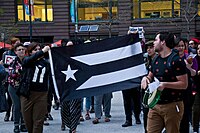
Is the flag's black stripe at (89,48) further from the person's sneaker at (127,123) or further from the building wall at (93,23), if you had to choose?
the building wall at (93,23)

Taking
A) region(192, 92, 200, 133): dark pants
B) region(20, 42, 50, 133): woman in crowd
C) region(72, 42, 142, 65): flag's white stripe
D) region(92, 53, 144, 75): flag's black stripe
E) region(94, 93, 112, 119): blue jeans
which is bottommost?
region(94, 93, 112, 119): blue jeans

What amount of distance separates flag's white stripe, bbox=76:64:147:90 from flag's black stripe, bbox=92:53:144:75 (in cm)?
6

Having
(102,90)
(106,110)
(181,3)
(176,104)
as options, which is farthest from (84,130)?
(181,3)

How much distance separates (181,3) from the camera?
29.0m

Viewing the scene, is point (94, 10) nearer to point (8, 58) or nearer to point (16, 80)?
point (8, 58)

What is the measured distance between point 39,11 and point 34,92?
27747 mm

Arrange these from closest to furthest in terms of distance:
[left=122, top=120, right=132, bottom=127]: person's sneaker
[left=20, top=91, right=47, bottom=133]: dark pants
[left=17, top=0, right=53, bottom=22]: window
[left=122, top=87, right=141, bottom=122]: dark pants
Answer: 1. [left=20, top=91, right=47, bottom=133]: dark pants
2. [left=122, top=120, right=132, bottom=127]: person's sneaker
3. [left=122, top=87, right=141, bottom=122]: dark pants
4. [left=17, top=0, right=53, bottom=22]: window

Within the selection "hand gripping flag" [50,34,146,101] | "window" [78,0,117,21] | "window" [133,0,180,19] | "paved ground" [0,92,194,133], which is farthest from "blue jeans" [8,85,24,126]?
"window" [78,0,117,21]

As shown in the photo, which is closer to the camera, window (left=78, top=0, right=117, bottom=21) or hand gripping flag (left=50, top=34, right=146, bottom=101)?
hand gripping flag (left=50, top=34, right=146, bottom=101)

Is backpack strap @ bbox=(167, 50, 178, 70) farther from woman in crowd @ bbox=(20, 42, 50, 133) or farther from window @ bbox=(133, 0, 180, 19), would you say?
window @ bbox=(133, 0, 180, 19)

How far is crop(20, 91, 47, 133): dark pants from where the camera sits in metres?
6.17

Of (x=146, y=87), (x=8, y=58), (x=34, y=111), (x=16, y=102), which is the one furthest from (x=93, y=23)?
(x=146, y=87)

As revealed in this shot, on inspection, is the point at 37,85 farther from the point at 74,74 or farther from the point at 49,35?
the point at 49,35

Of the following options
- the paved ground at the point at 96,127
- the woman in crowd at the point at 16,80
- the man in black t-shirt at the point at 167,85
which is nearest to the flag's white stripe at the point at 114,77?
A: the man in black t-shirt at the point at 167,85
